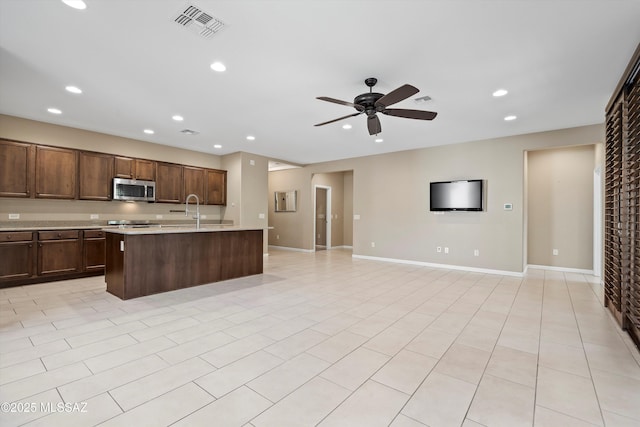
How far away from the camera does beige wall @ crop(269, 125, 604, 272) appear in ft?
18.2

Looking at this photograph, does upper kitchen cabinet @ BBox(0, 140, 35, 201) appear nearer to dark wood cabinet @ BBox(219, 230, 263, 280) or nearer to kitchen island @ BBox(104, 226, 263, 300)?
kitchen island @ BBox(104, 226, 263, 300)

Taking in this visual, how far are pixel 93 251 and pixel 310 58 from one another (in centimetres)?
507

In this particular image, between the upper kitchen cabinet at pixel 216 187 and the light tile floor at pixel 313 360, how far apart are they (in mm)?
3483

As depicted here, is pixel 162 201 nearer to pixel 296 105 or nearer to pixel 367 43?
pixel 296 105

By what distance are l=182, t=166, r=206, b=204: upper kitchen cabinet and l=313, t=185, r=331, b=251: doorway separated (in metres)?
3.58

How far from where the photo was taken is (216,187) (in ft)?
24.3

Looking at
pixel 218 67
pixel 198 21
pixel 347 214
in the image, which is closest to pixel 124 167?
pixel 218 67

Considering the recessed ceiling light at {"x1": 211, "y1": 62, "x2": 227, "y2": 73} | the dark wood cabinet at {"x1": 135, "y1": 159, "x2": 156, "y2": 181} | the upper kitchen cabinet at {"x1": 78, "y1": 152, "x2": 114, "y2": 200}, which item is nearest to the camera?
the recessed ceiling light at {"x1": 211, "y1": 62, "x2": 227, "y2": 73}

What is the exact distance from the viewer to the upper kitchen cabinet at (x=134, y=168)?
5742mm

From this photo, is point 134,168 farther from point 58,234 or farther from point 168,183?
point 58,234

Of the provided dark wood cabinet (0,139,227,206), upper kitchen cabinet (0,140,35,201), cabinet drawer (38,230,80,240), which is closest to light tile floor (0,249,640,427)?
cabinet drawer (38,230,80,240)

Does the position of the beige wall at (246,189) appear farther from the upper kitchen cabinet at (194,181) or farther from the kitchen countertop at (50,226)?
the kitchen countertop at (50,226)

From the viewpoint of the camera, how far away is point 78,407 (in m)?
1.71

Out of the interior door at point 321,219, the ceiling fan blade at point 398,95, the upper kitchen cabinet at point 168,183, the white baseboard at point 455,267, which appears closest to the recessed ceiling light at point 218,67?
the ceiling fan blade at point 398,95
